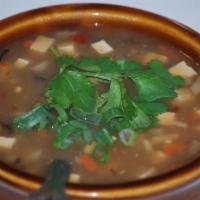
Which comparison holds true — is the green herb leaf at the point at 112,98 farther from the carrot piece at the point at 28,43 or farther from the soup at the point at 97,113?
the carrot piece at the point at 28,43

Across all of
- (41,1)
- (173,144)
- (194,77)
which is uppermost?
(41,1)

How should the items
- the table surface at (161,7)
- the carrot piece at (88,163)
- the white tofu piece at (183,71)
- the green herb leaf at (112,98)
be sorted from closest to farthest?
1. the carrot piece at (88,163)
2. the green herb leaf at (112,98)
3. the white tofu piece at (183,71)
4. the table surface at (161,7)

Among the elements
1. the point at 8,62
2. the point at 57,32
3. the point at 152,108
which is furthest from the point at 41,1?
the point at 152,108

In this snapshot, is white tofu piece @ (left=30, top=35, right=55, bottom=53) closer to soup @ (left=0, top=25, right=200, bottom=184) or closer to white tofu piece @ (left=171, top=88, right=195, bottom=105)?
soup @ (left=0, top=25, right=200, bottom=184)

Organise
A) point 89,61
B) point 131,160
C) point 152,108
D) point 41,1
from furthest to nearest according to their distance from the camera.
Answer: point 41,1
point 89,61
point 152,108
point 131,160

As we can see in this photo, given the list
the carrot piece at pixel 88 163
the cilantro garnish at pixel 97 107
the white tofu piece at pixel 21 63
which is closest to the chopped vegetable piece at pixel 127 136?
the cilantro garnish at pixel 97 107

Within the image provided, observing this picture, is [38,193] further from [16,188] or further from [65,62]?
[65,62]
